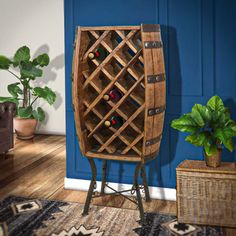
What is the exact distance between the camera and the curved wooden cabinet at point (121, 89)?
2.71m

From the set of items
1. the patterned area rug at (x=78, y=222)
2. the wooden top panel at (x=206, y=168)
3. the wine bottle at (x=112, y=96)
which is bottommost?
the patterned area rug at (x=78, y=222)

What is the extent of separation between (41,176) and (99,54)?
5.71 feet

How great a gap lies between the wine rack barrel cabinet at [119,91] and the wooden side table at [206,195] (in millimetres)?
315

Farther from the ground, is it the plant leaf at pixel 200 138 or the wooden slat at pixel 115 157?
the plant leaf at pixel 200 138

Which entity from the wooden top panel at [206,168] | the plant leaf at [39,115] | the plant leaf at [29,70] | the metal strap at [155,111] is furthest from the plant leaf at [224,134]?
the plant leaf at [39,115]

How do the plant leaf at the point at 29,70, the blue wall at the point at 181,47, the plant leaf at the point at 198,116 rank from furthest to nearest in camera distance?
1. the plant leaf at the point at 29,70
2. the blue wall at the point at 181,47
3. the plant leaf at the point at 198,116

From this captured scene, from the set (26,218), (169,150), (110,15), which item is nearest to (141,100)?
(169,150)

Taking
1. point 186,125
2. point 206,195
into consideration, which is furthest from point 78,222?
point 186,125

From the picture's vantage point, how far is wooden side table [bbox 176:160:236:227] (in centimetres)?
270

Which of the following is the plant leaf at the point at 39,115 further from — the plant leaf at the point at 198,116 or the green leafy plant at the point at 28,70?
the plant leaf at the point at 198,116

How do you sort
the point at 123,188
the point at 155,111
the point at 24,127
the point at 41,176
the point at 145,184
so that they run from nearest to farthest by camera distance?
the point at 155,111 → the point at 145,184 → the point at 123,188 → the point at 41,176 → the point at 24,127

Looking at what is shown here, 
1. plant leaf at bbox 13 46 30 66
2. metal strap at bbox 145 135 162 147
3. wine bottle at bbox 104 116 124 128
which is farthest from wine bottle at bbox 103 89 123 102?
plant leaf at bbox 13 46 30 66

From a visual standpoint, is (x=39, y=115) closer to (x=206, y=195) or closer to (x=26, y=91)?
(x=26, y=91)

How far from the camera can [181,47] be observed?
124 inches
